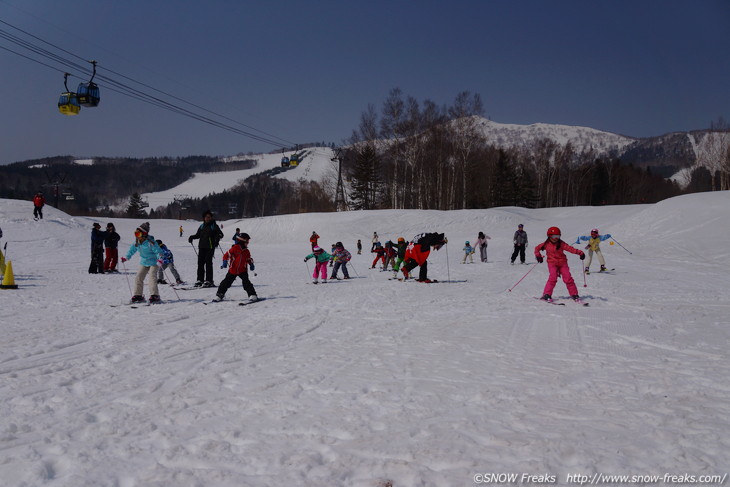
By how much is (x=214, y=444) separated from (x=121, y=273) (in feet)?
49.7

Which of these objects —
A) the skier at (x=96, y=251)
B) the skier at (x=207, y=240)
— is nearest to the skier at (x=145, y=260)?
the skier at (x=207, y=240)

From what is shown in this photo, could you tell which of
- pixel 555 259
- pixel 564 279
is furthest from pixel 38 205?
pixel 564 279

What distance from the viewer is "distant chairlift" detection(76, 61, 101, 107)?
17828 mm

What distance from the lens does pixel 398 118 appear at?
47188 millimetres

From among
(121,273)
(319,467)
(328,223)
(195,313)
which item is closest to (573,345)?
(319,467)

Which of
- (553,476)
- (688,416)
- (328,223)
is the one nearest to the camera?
(553,476)

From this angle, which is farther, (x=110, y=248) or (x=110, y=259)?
(x=110, y=259)

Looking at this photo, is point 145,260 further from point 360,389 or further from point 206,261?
point 360,389

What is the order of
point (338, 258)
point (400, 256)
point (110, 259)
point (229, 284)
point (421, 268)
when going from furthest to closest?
point (110, 259) → point (400, 256) → point (338, 258) → point (421, 268) → point (229, 284)

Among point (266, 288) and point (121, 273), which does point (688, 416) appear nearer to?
point (266, 288)

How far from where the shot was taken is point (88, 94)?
Answer: 17906mm

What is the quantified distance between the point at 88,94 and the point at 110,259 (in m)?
6.85

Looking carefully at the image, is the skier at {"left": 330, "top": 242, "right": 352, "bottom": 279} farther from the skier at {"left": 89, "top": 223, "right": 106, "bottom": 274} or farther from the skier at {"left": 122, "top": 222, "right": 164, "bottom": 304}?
the skier at {"left": 89, "top": 223, "right": 106, "bottom": 274}

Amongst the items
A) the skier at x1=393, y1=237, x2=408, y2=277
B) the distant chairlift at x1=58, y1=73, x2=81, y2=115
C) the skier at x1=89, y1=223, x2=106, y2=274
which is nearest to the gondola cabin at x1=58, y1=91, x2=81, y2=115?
the distant chairlift at x1=58, y1=73, x2=81, y2=115
